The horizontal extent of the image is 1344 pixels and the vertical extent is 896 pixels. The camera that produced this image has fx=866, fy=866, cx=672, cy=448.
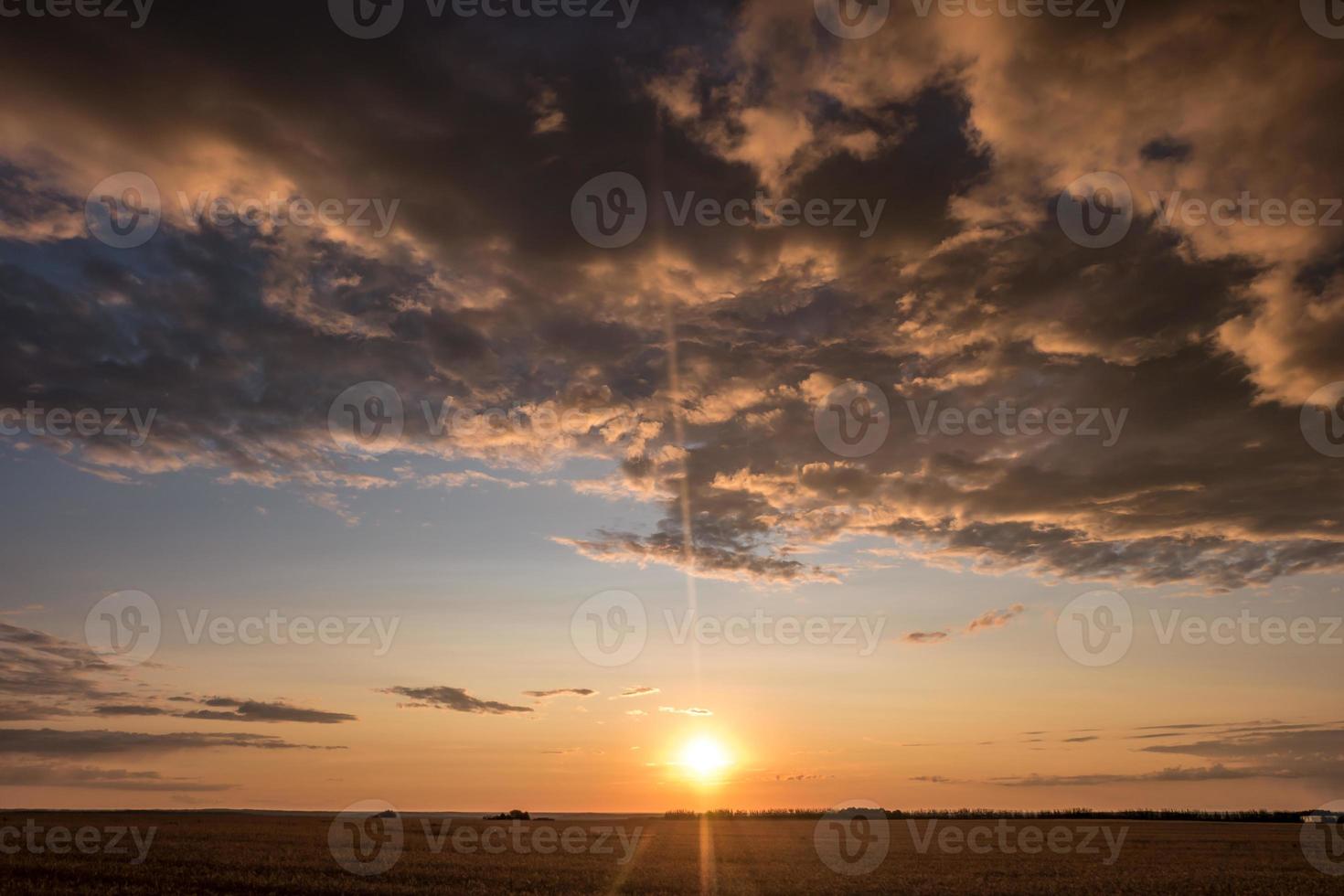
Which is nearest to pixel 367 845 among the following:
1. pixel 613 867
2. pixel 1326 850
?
pixel 613 867

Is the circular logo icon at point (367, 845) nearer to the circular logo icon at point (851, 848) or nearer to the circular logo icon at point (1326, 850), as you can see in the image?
the circular logo icon at point (851, 848)

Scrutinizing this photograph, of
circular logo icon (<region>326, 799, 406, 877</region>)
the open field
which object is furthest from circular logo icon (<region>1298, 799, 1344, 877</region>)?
circular logo icon (<region>326, 799, 406, 877</region>)

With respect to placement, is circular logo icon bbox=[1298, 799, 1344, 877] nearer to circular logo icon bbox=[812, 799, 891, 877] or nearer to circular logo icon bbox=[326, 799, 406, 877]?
circular logo icon bbox=[812, 799, 891, 877]

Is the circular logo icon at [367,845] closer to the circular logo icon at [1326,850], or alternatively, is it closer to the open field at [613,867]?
the open field at [613,867]

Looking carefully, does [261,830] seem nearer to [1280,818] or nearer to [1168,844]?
[1168,844]

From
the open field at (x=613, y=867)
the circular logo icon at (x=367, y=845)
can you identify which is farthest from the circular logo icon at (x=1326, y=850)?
the circular logo icon at (x=367, y=845)

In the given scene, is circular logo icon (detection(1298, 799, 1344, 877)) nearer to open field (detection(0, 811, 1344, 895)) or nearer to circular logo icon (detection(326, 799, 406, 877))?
open field (detection(0, 811, 1344, 895))

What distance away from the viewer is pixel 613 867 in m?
37.9

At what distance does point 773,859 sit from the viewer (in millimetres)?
44188

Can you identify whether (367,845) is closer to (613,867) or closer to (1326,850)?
(613,867)

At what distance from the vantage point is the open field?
31500 mm

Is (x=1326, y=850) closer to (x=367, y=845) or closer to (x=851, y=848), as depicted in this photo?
(x=851, y=848)

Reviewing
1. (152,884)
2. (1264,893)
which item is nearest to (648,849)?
(152,884)

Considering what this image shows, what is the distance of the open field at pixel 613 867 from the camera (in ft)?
103
